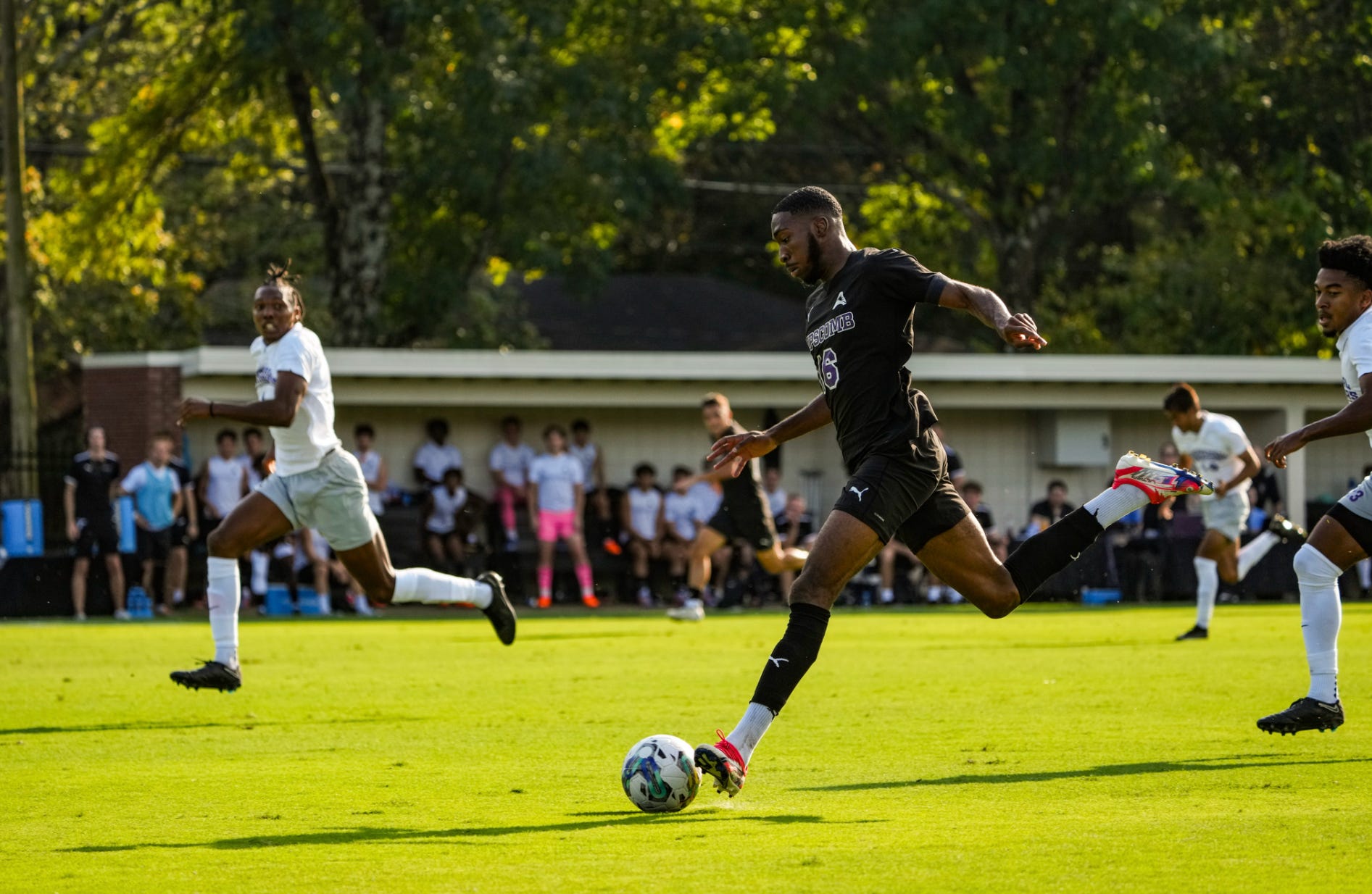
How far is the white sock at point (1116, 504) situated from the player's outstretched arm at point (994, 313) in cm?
164

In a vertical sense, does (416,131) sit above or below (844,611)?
above

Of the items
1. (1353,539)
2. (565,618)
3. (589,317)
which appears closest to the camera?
(1353,539)

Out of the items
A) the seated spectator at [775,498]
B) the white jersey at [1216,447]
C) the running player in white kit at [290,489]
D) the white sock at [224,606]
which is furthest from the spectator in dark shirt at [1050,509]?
the white sock at [224,606]

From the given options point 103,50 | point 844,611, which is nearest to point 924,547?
point 844,611

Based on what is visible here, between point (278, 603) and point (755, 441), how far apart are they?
17.5m

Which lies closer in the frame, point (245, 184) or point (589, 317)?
point (245, 184)

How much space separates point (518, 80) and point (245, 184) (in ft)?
35.1

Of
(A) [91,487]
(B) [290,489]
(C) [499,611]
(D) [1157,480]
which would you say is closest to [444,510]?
(A) [91,487]

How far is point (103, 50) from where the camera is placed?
37.1 meters

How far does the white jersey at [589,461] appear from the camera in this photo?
26.9 meters

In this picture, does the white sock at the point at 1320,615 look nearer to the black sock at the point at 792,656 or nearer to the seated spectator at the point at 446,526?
the black sock at the point at 792,656

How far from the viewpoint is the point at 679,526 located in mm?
26406

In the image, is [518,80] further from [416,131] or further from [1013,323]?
[1013,323]

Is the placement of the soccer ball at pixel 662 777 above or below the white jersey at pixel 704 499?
below
